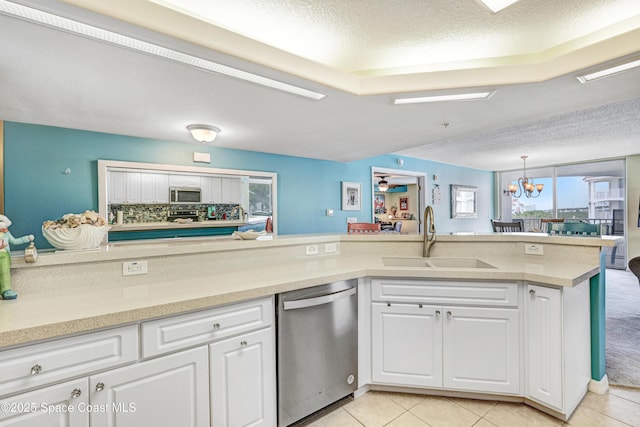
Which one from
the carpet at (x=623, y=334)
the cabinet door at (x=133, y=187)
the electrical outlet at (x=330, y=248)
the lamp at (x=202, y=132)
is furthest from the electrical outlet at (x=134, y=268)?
the carpet at (x=623, y=334)

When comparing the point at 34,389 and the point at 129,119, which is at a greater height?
the point at 129,119

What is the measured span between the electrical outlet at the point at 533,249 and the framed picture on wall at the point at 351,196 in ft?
10.1

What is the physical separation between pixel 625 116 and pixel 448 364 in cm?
405

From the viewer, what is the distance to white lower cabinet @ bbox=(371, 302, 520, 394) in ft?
6.12

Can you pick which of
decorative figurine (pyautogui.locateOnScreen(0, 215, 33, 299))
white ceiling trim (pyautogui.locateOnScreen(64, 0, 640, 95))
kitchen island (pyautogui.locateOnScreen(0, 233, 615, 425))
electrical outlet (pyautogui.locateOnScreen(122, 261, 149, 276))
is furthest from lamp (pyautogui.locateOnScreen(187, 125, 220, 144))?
decorative figurine (pyautogui.locateOnScreen(0, 215, 33, 299))

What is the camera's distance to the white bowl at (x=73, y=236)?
158cm

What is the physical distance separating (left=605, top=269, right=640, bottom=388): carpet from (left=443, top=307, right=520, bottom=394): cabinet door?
1.03 metres

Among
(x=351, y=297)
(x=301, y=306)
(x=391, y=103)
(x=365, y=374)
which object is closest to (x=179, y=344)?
(x=301, y=306)

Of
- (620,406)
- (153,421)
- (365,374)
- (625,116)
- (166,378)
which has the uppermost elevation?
(625,116)

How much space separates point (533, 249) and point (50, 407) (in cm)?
305

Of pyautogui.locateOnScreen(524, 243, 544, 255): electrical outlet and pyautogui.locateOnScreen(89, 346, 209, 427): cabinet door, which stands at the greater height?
pyautogui.locateOnScreen(524, 243, 544, 255): electrical outlet

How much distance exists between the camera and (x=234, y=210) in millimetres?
4219

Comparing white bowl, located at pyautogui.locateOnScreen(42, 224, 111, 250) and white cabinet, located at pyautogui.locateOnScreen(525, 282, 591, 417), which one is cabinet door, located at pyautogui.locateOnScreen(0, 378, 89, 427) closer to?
white bowl, located at pyautogui.locateOnScreen(42, 224, 111, 250)

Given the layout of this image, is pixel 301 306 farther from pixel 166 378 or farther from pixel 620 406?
pixel 620 406
